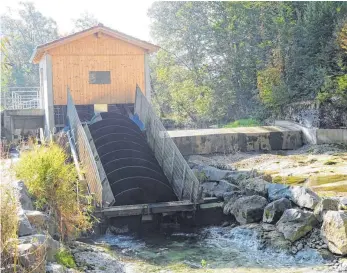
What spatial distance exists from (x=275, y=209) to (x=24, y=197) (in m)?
4.95

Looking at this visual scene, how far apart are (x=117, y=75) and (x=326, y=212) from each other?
991cm

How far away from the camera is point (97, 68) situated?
15695 millimetres

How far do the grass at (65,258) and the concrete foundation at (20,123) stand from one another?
11.6 m

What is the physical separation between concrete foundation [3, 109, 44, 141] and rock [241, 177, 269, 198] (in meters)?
9.73

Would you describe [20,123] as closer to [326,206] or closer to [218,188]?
[218,188]

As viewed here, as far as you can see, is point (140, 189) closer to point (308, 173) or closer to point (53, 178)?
point (53, 178)

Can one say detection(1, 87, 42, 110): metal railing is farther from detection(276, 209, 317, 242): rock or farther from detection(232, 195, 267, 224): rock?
detection(276, 209, 317, 242): rock

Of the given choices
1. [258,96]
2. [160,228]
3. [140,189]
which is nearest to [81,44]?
[140,189]

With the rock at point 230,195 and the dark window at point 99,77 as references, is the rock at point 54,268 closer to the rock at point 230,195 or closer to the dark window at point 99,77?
the rock at point 230,195

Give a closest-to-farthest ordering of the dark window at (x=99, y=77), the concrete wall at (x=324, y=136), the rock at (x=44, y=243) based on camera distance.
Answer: the rock at (x=44, y=243)
the dark window at (x=99, y=77)
the concrete wall at (x=324, y=136)

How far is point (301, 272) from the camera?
678 cm

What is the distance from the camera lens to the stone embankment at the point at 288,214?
733 cm

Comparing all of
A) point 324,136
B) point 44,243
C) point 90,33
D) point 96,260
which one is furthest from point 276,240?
point 90,33

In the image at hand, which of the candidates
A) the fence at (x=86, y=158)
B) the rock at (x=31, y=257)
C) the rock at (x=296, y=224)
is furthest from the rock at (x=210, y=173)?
the rock at (x=31, y=257)
